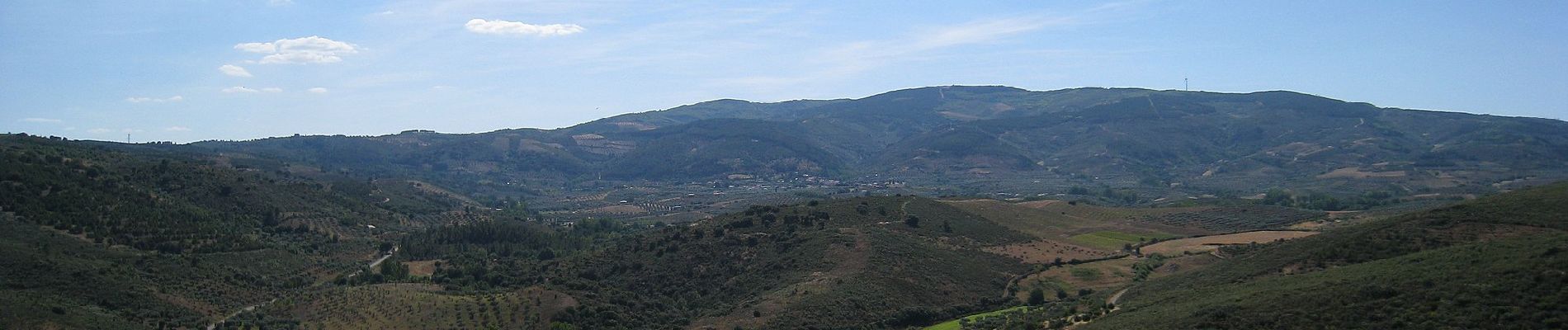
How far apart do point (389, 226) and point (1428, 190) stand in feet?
609

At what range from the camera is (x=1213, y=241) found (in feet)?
360

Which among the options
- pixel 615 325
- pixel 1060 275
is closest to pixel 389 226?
pixel 615 325

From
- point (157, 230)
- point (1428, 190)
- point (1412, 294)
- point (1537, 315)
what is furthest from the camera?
point (1428, 190)

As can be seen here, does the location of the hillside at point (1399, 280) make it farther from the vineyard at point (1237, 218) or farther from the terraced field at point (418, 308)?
the vineyard at point (1237, 218)

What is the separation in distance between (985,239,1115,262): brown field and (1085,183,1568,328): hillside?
25.8 meters

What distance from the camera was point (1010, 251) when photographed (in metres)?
106

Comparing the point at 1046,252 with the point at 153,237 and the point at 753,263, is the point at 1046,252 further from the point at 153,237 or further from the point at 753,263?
the point at 153,237

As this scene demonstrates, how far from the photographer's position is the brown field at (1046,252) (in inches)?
4090

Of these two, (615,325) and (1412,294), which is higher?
(1412,294)

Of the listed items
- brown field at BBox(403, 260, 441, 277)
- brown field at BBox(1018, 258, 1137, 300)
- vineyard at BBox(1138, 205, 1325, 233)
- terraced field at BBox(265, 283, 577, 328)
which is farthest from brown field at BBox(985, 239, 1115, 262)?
brown field at BBox(403, 260, 441, 277)

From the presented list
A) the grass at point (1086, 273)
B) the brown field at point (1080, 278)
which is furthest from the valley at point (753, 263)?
the grass at point (1086, 273)

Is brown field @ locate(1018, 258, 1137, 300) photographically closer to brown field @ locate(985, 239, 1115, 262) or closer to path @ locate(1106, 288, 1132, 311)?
brown field @ locate(985, 239, 1115, 262)

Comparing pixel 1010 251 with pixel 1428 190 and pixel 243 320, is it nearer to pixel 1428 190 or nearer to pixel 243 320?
pixel 243 320

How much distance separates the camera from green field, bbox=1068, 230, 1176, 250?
11462cm
